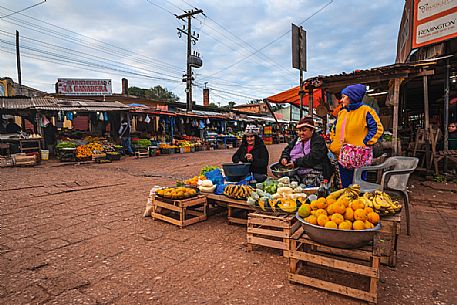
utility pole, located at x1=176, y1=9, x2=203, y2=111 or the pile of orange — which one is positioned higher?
utility pole, located at x1=176, y1=9, x2=203, y2=111

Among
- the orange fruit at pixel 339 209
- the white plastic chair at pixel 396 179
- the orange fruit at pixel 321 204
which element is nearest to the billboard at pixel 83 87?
the white plastic chair at pixel 396 179

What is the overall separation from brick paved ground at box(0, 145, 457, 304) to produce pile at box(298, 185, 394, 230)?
68 cm

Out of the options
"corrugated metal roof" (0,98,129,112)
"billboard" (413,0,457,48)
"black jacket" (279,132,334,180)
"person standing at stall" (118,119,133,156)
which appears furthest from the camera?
"person standing at stall" (118,119,133,156)

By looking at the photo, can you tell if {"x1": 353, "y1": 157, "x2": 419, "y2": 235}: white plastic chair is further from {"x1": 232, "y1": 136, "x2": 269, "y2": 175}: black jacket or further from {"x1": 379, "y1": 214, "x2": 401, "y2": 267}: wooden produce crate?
{"x1": 232, "y1": 136, "x2": 269, "y2": 175}: black jacket

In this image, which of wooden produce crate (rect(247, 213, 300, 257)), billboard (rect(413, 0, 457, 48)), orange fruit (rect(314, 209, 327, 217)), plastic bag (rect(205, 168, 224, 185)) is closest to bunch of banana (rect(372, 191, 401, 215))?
orange fruit (rect(314, 209, 327, 217))

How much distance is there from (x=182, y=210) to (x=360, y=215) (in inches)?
100

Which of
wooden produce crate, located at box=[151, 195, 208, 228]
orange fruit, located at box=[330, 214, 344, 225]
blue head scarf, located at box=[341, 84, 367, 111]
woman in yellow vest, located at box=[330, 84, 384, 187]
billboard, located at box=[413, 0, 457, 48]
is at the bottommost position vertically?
wooden produce crate, located at box=[151, 195, 208, 228]

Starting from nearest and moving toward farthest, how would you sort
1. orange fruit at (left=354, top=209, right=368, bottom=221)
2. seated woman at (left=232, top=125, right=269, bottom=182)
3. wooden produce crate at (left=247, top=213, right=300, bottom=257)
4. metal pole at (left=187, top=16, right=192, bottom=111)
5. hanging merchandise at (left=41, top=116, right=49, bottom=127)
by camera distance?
orange fruit at (left=354, top=209, right=368, bottom=221), wooden produce crate at (left=247, top=213, right=300, bottom=257), seated woman at (left=232, top=125, right=269, bottom=182), hanging merchandise at (left=41, top=116, right=49, bottom=127), metal pole at (left=187, top=16, right=192, bottom=111)

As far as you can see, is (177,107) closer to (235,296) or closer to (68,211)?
(68,211)

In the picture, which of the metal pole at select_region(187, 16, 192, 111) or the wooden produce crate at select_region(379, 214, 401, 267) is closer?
the wooden produce crate at select_region(379, 214, 401, 267)

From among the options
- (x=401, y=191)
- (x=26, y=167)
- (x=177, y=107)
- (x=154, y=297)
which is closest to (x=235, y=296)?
(x=154, y=297)

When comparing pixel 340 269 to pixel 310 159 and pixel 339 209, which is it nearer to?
pixel 339 209

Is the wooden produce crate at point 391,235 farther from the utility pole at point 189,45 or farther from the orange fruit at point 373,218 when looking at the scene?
the utility pole at point 189,45

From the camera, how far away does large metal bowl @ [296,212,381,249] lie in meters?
2.05
